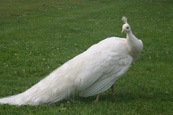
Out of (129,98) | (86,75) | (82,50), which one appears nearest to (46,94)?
(86,75)

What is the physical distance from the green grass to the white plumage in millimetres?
195

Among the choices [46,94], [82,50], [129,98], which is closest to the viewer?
[46,94]

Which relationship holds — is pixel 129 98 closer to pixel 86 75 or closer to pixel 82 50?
pixel 86 75

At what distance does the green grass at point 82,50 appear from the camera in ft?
15.4

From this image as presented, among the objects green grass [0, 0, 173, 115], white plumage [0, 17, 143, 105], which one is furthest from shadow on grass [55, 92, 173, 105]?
white plumage [0, 17, 143, 105]

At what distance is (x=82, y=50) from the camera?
30.0 ft

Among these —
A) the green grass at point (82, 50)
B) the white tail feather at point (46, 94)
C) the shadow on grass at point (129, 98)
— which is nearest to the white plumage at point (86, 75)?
the white tail feather at point (46, 94)

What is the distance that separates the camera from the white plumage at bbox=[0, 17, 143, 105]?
4586 mm

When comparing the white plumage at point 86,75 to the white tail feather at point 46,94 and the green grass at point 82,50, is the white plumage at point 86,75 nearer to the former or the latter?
the white tail feather at point 46,94

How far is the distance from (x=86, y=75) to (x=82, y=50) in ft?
14.8

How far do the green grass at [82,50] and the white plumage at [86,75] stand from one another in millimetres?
195

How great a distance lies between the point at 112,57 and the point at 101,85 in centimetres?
61

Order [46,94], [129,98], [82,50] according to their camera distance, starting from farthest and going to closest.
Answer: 1. [82,50]
2. [129,98]
3. [46,94]

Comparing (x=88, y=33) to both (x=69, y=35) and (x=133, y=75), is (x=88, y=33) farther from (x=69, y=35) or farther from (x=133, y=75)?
(x=133, y=75)
